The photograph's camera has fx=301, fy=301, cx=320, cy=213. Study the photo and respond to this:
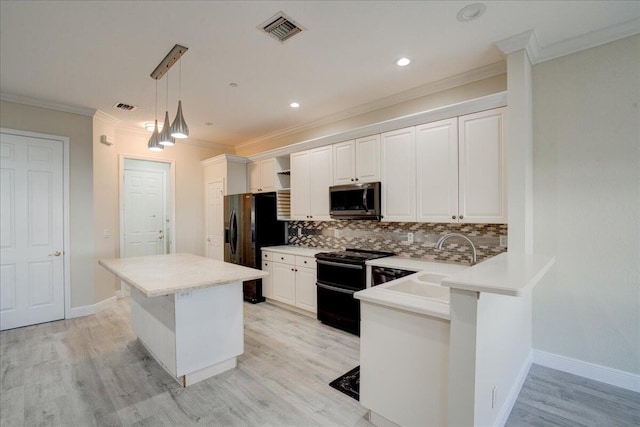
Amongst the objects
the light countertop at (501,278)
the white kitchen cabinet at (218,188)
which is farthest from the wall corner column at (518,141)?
the white kitchen cabinet at (218,188)

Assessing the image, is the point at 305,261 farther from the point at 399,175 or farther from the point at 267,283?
the point at 399,175

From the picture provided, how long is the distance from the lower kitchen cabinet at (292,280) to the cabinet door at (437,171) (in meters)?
1.62

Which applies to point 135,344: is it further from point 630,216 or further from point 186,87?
point 630,216

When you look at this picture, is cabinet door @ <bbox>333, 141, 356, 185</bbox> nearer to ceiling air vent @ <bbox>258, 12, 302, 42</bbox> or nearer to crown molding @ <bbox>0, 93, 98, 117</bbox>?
ceiling air vent @ <bbox>258, 12, 302, 42</bbox>

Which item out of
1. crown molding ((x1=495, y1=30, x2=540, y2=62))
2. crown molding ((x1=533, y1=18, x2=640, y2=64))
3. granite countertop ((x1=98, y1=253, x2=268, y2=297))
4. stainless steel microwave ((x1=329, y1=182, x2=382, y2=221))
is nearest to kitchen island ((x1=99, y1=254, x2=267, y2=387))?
granite countertop ((x1=98, y1=253, x2=268, y2=297))

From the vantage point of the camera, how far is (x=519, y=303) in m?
2.35

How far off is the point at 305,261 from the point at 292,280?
39 cm

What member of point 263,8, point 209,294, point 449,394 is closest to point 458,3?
point 263,8

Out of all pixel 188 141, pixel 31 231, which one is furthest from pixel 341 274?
pixel 188 141

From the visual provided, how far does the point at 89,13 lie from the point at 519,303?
389cm

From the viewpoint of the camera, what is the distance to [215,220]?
18.3 feet

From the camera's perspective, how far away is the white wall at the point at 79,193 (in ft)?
13.1

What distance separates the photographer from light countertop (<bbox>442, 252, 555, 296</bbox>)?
130 centimetres

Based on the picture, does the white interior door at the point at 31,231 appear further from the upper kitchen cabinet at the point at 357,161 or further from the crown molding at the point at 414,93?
the upper kitchen cabinet at the point at 357,161
